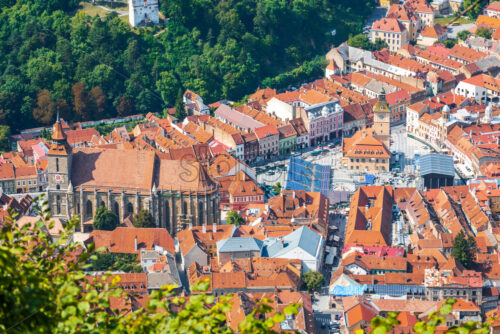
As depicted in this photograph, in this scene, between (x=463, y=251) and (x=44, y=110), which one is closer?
(x=463, y=251)

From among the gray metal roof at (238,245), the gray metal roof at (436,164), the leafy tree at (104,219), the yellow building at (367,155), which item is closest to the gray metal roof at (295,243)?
the gray metal roof at (238,245)

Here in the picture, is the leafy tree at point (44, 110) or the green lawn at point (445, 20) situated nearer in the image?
the leafy tree at point (44, 110)

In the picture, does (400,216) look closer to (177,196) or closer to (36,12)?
(177,196)

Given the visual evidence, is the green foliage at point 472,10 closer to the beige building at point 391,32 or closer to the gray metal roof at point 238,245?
the beige building at point 391,32

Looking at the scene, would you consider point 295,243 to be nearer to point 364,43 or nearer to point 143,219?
point 143,219

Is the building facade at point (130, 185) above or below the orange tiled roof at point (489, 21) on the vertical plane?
below

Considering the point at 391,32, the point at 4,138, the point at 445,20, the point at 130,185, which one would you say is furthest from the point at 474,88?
the point at 4,138

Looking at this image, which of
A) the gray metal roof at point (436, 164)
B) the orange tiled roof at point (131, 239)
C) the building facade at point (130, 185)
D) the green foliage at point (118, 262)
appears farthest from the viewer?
the gray metal roof at point (436, 164)

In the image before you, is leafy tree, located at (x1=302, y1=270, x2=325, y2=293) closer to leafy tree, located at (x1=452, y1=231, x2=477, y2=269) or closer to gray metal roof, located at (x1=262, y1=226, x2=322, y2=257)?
gray metal roof, located at (x1=262, y1=226, x2=322, y2=257)
